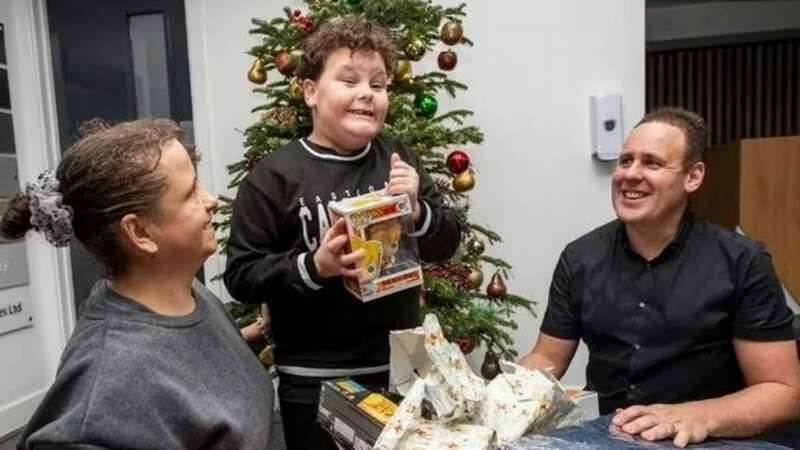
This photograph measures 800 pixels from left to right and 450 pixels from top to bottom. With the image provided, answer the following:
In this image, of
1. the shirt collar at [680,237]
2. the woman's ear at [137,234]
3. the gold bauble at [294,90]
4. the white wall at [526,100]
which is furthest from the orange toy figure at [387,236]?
the white wall at [526,100]

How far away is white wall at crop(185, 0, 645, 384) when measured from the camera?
279cm

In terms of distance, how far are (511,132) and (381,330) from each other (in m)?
1.95

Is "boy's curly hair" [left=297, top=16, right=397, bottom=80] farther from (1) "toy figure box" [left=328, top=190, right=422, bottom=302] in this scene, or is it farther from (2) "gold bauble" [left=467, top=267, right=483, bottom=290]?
(2) "gold bauble" [left=467, top=267, right=483, bottom=290]

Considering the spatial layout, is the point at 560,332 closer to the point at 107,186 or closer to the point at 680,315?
the point at 680,315

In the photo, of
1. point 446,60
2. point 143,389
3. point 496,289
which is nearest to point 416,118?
point 446,60

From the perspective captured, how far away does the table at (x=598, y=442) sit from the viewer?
87cm

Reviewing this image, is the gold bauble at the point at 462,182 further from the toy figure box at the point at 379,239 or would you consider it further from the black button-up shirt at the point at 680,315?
the toy figure box at the point at 379,239

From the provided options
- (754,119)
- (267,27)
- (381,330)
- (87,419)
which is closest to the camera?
(87,419)

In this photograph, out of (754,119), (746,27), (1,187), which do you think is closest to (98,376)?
(1,187)

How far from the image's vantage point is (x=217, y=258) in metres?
3.00

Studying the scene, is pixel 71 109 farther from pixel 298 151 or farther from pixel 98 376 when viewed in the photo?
pixel 98 376

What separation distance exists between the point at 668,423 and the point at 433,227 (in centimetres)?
53

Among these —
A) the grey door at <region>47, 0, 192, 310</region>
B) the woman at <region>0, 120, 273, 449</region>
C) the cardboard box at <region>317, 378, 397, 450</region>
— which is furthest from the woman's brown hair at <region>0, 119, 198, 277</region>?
the grey door at <region>47, 0, 192, 310</region>

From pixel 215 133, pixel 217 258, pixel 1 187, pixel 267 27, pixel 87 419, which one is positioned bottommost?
pixel 217 258
